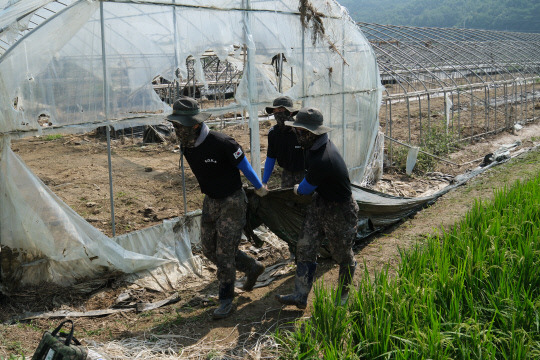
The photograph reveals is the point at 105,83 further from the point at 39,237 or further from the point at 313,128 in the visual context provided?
the point at 313,128

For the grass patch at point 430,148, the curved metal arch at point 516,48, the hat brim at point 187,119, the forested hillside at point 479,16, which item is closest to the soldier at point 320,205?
the hat brim at point 187,119

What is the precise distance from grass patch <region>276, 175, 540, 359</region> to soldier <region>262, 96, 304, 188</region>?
5.62 feet

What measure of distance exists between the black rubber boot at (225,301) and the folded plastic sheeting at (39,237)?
1.47m

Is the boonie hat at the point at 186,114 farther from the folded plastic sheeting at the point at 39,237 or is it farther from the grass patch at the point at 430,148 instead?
the grass patch at the point at 430,148

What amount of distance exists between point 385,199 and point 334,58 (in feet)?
8.81

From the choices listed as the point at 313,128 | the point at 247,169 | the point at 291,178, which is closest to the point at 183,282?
the point at 291,178

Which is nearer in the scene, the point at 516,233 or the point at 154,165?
the point at 516,233

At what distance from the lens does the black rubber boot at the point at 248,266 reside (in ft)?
16.1

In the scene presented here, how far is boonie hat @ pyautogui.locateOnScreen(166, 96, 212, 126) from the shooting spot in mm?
4299

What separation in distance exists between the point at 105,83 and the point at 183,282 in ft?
7.51

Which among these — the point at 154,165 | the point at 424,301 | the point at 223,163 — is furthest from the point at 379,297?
the point at 154,165

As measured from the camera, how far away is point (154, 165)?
11328mm

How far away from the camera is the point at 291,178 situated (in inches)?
226

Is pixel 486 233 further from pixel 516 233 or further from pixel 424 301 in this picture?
pixel 424 301
